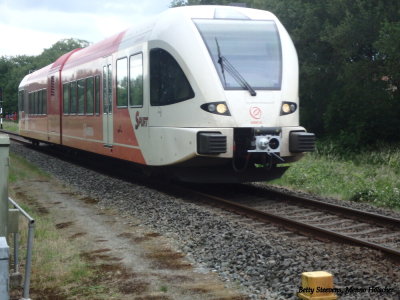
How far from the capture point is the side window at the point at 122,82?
12305mm

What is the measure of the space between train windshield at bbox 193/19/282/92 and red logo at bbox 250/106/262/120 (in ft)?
1.19

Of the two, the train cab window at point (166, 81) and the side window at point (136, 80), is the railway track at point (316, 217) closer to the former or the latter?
the train cab window at point (166, 81)

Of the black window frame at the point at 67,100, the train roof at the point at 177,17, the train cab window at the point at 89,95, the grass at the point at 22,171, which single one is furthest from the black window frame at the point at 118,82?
the black window frame at the point at 67,100

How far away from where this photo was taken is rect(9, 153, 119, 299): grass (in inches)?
208

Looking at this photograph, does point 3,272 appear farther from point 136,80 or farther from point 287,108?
point 136,80

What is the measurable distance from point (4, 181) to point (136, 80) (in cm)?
650

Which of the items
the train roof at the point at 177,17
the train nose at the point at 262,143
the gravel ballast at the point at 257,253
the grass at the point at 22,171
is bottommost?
the grass at the point at 22,171

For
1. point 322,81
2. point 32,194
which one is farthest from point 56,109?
point 322,81

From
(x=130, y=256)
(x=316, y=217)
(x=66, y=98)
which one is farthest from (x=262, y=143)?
(x=66, y=98)

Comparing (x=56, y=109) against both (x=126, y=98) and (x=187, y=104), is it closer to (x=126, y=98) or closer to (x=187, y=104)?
(x=126, y=98)

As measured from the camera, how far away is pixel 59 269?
5.93 metres

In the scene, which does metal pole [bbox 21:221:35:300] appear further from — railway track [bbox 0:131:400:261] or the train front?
the train front

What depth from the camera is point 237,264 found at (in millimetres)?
6074

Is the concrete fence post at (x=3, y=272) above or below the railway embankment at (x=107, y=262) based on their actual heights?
above
